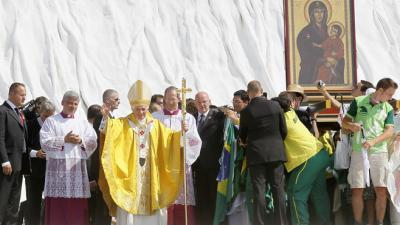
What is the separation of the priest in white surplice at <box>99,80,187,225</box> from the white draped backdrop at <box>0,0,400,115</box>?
1101 cm

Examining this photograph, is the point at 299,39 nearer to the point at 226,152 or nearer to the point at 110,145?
the point at 226,152

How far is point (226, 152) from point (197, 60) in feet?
41.4

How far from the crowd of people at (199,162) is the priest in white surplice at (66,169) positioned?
1 centimetres

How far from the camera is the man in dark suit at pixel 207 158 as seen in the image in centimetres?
795

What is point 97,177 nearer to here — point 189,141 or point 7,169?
point 7,169

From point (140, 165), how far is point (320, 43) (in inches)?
189

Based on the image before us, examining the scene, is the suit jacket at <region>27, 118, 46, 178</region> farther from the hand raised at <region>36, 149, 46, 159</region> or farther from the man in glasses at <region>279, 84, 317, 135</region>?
the man in glasses at <region>279, 84, 317, 135</region>

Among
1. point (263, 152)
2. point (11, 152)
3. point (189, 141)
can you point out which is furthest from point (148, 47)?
point (263, 152)

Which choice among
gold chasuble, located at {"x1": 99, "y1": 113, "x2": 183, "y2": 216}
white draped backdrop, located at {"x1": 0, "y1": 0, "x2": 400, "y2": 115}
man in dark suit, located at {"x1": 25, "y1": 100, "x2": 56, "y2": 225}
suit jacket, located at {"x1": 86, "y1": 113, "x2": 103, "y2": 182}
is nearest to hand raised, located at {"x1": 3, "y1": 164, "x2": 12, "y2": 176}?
man in dark suit, located at {"x1": 25, "y1": 100, "x2": 56, "y2": 225}

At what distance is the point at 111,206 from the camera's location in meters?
7.14

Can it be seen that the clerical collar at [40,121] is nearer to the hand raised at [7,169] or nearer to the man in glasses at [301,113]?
the hand raised at [7,169]

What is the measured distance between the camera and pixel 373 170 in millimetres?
7453

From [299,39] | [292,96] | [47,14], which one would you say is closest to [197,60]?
[47,14]

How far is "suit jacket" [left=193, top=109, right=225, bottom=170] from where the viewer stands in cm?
795
